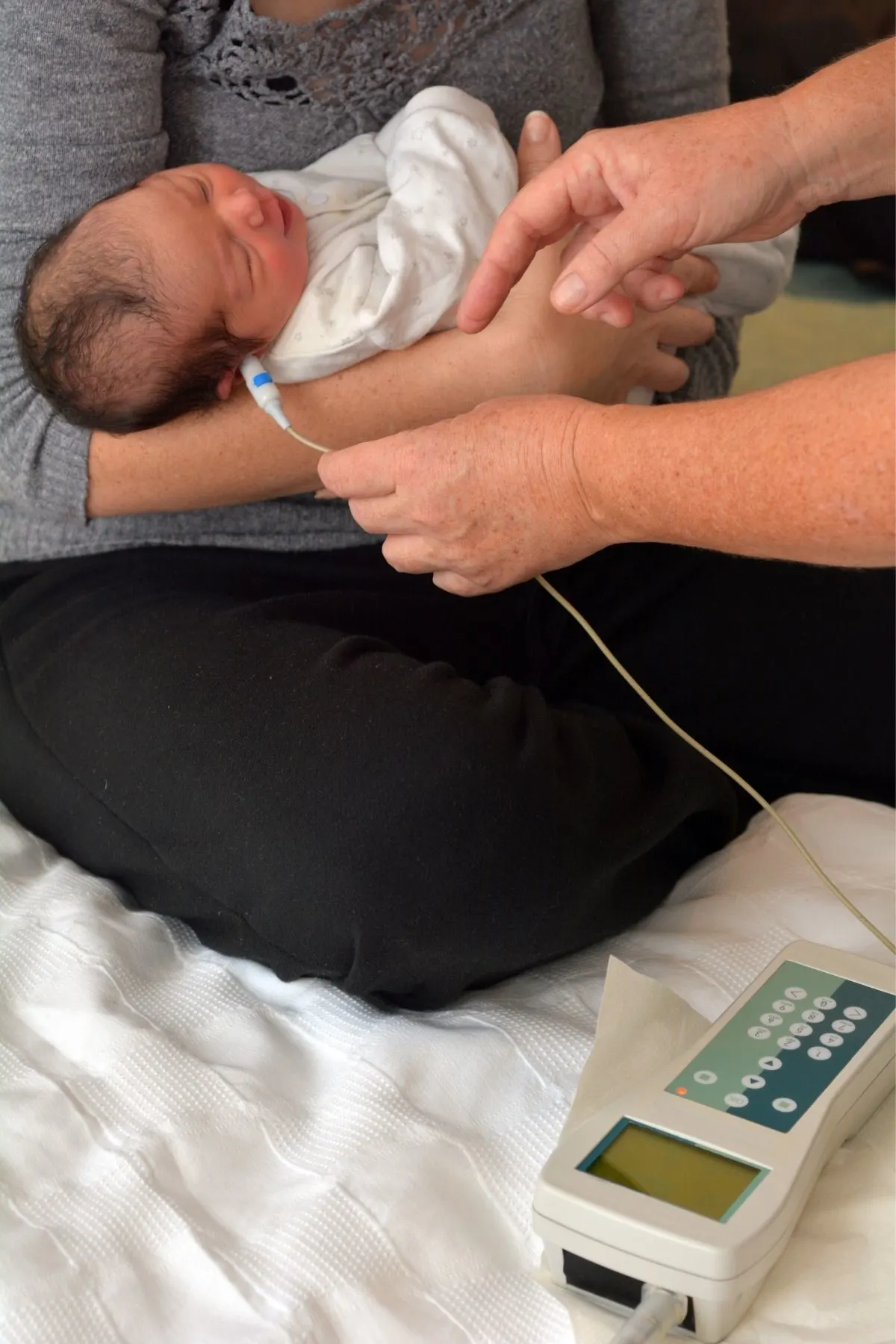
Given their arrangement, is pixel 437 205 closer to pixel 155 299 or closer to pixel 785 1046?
pixel 155 299

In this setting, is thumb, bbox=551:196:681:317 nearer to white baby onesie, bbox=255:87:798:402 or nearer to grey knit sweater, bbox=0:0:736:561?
white baby onesie, bbox=255:87:798:402

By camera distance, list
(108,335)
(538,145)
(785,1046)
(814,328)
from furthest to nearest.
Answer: (814,328) < (538,145) < (108,335) < (785,1046)

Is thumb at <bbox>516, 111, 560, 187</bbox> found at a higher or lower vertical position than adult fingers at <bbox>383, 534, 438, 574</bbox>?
higher

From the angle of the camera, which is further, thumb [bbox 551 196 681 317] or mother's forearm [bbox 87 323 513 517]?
mother's forearm [bbox 87 323 513 517]

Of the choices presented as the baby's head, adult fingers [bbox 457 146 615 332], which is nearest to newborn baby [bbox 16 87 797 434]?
the baby's head

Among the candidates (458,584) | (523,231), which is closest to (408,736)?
(458,584)

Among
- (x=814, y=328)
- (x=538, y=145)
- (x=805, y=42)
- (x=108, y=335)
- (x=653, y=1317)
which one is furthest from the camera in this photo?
(x=814, y=328)

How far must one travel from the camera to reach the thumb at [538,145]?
1068mm

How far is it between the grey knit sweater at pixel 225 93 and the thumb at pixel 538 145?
0.09 metres

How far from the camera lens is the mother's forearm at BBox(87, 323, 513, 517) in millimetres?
1022

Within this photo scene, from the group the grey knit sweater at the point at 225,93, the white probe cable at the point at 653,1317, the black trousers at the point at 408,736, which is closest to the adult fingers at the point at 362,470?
the black trousers at the point at 408,736

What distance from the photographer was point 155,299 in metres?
0.98

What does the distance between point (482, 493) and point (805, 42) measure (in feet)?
5.23

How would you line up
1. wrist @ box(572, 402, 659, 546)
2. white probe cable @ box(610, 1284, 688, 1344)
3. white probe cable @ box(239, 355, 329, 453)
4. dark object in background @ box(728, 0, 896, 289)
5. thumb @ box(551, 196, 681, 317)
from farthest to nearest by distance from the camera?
dark object in background @ box(728, 0, 896, 289) < white probe cable @ box(239, 355, 329, 453) < thumb @ box(551, 196, 681, 317) < wrist @ box(572, 402, 659, 546) < white probe cable @ box(610, 1284, 688, 1344)
